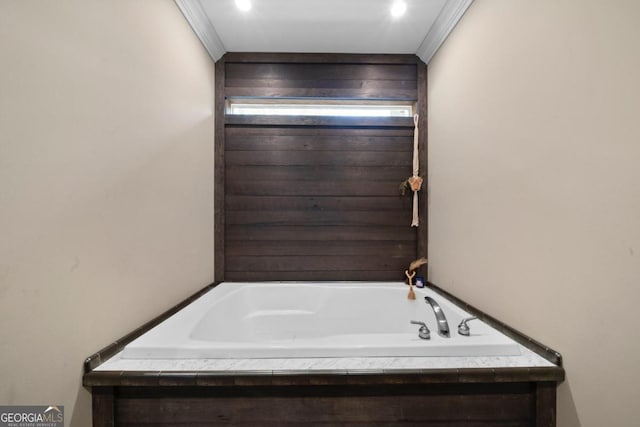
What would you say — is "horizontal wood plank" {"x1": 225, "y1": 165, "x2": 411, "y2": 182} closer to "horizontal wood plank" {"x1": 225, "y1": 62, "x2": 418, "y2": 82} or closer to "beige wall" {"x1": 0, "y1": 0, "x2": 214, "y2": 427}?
"beige wall" {"x1": 0, "y1": 0, "x2": 214, "y2": 427}

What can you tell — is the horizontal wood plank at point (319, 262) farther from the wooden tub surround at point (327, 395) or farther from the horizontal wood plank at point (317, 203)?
the wooden tub surround at point (327, 395)

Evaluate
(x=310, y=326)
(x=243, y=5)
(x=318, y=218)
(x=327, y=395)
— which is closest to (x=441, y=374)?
(x=327, y=395)

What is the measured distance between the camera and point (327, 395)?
96 cm

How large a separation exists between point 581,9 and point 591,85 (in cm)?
28

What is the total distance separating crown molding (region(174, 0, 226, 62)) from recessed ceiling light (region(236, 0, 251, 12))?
25cm

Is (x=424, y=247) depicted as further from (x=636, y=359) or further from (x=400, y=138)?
(x=636, y=359)

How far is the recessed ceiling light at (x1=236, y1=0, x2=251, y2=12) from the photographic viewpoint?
63.7 inches

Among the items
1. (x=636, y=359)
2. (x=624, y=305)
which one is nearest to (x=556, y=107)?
(x=624, y=305)

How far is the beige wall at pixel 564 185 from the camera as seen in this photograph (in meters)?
0.77

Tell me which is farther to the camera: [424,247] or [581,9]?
[424,247]

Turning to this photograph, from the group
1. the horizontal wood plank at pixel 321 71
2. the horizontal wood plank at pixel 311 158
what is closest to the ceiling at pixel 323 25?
the horizontal wood plank at pixel 321 71

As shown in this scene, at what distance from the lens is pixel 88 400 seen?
3.06 feet

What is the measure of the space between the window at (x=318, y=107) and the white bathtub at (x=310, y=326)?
1472 millimetres

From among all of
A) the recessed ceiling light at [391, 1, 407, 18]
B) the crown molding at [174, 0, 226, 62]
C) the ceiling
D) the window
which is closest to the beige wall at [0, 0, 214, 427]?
the crown molding at [174, 0, 226, 62]
